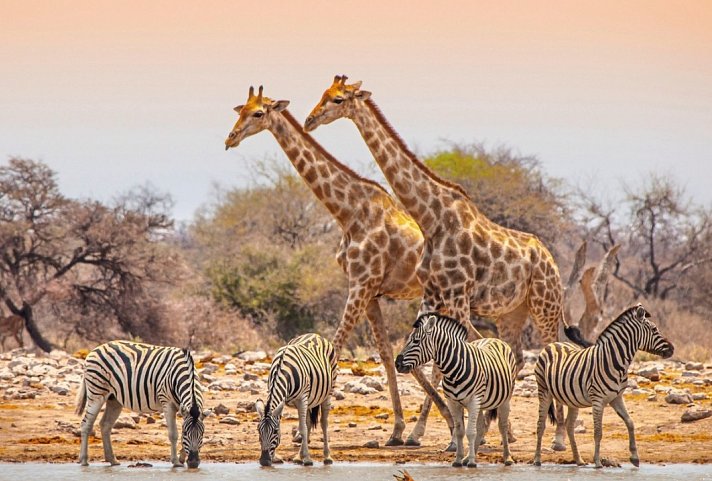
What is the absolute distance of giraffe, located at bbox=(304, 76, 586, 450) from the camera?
14.0 metres

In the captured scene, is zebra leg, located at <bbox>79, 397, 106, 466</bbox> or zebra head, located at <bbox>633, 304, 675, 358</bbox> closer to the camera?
zebra leg, located at <bbox>79, 397, 106, 466</bbox>

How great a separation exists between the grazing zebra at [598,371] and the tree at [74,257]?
50.1ft

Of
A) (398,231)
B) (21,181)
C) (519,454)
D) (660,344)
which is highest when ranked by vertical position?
(21,181)

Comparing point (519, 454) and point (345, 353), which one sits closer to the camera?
point (519, 454)

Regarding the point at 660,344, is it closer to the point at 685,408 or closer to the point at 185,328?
the point at 685,408

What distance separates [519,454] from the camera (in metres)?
13.4

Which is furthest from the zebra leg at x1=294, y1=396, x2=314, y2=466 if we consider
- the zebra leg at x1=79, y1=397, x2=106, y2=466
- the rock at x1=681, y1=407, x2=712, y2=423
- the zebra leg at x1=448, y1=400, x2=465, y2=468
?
the rock at x1=681, y1=407, x2=712, y2=423

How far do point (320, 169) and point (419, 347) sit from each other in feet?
11.6

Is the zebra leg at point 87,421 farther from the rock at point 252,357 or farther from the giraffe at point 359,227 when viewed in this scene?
the rock at point 252,357

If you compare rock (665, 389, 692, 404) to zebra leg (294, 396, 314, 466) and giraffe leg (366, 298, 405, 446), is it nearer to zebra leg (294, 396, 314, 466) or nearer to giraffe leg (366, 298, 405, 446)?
giraffe leg (366, 298, 405, 446)

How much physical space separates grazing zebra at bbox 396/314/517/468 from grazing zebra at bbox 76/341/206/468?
188 centimetres

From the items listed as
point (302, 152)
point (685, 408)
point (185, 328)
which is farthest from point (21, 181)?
point (685, 408)

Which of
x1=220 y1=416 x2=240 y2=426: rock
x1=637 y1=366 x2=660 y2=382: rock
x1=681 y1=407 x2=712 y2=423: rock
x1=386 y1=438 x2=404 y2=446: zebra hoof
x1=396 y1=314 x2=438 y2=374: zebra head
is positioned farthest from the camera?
x1=637 y1=366 x2=660 y2=382: rock

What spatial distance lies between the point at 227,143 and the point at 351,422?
3.59m
